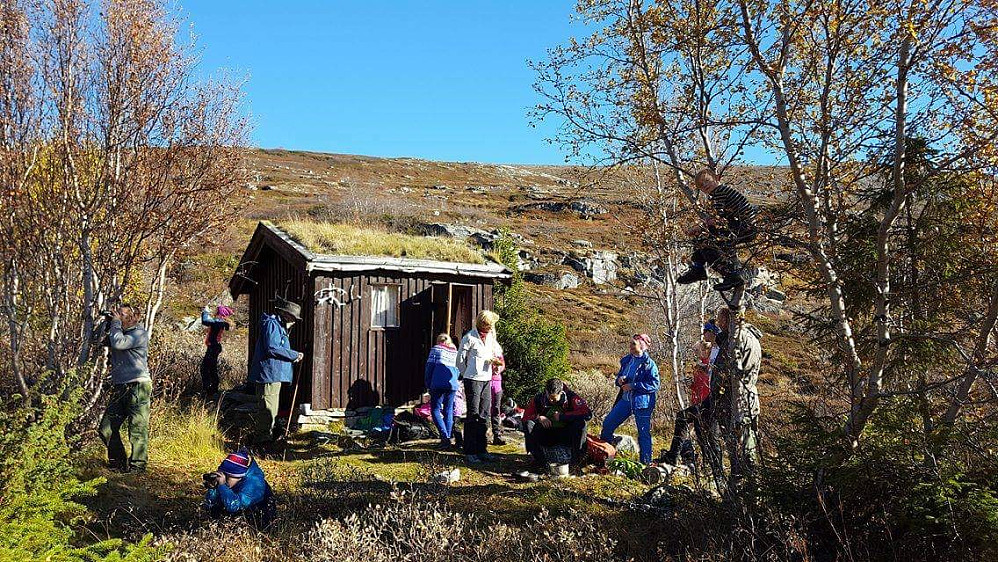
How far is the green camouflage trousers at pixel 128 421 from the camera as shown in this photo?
23.7ft

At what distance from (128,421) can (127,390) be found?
354 mm

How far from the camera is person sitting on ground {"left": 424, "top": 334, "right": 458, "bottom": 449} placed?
351 inches

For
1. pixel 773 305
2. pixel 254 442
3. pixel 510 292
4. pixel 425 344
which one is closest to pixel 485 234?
pixel 773 305

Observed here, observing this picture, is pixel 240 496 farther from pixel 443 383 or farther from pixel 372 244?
pixel 372 244

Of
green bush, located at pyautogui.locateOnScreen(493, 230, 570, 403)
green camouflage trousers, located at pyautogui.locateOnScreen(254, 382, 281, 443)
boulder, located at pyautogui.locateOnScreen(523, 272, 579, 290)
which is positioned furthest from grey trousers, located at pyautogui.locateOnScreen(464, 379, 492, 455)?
boulder, located at pyautogui.locateOnScreen(523, 272, 579, 290)

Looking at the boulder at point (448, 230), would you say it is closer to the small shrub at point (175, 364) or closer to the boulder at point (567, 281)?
the boulder at point (567, 281)

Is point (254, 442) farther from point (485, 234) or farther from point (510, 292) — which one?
point (485, 234)

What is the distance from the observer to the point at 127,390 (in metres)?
7.20

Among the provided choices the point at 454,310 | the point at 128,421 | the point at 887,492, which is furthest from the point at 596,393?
the point at 887,492

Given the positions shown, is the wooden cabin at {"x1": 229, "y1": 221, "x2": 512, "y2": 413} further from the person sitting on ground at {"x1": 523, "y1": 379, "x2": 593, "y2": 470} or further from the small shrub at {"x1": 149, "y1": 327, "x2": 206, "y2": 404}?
the person sitting on ground at {"x1": 523, "y1": 379, "x2": 593, "y2": 470}

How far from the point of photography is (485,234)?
39.1 metres

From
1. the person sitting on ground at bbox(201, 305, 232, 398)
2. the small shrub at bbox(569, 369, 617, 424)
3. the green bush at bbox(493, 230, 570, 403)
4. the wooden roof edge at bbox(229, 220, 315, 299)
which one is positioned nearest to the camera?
the wooden roof edge at bbox(229, 220, 315, 299)

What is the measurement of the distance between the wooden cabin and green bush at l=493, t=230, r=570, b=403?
1829 mm

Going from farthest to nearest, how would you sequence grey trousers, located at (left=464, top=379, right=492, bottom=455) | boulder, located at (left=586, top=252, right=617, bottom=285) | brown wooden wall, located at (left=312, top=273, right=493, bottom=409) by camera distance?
boulder, located at (left=586, top=252, right=617, bottom=285)
brown wooden wall, located at (left=312, top=273, right=493, bottom=409)
grey trousers, located at (left=464, top=379, right=492, bottom=455)
